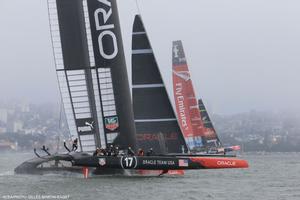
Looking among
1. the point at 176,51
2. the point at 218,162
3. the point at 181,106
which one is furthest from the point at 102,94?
the point at 176,51

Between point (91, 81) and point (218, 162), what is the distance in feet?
21.6

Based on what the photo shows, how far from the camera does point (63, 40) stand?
100ft

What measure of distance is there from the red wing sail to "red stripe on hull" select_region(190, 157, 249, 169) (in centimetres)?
1788

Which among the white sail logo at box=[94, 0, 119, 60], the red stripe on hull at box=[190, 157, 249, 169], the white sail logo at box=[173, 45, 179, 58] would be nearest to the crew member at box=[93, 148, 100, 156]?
the red stripe on hull at box=[190, 157, 249, 169]

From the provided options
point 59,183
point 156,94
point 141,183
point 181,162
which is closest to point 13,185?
point 59,183

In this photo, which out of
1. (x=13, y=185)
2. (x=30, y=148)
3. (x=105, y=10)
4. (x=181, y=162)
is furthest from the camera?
(x=30, y=148)

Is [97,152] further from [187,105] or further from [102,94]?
[187,105]

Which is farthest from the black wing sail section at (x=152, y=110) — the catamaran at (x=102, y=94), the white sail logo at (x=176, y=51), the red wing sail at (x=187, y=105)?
the white sail logo at (x=176, y=51)

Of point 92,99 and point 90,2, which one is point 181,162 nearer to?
point 92,99

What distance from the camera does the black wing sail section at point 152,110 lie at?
30.6 meters

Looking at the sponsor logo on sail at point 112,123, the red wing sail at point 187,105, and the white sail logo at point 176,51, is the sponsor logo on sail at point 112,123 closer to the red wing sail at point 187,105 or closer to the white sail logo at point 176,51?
the red wing sail at point 187,105

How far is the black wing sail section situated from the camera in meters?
30.6

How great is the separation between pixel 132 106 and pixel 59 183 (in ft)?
21.3

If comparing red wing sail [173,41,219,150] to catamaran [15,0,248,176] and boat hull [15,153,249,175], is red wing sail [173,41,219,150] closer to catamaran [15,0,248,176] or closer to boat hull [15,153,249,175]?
catamaran [15,0,248,176]
